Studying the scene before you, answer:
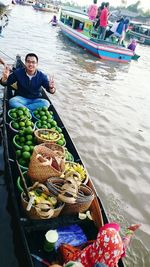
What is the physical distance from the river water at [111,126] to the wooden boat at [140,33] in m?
20.2

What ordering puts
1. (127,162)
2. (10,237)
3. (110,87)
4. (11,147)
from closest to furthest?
(10,237), (11,147), (127,162), (110,87)

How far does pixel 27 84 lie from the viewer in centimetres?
635

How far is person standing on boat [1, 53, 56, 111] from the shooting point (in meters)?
6.18

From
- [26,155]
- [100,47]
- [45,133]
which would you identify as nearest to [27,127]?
[45,133]

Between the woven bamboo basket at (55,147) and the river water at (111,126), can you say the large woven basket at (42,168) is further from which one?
the river water at (111,126)

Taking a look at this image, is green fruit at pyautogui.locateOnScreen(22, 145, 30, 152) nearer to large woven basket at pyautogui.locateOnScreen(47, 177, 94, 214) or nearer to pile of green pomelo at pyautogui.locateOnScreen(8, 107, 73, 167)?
pile of green pomelo at pyautogui.locateOnScreen(8, 107, 73, 167)

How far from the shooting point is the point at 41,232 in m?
3.78

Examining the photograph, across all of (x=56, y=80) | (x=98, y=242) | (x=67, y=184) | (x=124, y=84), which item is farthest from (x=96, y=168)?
(x=124, y=84)

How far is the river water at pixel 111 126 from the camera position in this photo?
5.36m

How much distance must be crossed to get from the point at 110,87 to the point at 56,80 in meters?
2.50

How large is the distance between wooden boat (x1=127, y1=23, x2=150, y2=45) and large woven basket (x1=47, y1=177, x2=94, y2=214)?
3418 cm

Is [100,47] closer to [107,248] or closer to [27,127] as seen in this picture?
[27,127]

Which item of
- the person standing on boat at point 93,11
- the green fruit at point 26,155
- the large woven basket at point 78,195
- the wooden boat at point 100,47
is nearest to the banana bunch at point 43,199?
the large woven basket at point 78,195

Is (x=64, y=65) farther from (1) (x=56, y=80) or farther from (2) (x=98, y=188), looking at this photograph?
(2) (x=98, y=188)
